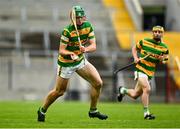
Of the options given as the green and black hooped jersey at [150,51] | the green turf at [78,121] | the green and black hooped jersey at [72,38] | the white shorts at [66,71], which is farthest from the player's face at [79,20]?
the green and black hooped jersey at [150,51]

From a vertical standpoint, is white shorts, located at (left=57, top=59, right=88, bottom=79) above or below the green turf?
above

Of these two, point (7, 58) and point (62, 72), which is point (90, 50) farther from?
point (7, 58)

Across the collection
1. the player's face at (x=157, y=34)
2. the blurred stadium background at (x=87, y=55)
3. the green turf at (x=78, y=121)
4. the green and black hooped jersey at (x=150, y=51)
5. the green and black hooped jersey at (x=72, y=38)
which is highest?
the green and black hooped jersey at (x=72, y=38)

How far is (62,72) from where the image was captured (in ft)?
59.8

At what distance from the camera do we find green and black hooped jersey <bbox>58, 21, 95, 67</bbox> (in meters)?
18.1

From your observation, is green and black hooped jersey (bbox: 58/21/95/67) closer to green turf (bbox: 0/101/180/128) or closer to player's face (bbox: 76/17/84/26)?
player's face (bbox: 76/17/84/26)

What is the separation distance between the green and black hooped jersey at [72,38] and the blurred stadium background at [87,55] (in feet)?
51.9

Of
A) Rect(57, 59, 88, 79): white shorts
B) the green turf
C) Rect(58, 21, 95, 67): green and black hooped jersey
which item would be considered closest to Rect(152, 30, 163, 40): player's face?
the green turf

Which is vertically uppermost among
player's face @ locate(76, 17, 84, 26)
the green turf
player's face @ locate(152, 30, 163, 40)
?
player's face @ locate(76, 17, 84, 26)

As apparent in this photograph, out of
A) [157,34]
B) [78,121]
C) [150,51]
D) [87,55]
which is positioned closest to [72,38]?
[78,121]

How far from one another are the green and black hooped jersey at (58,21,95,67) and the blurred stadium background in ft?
51.9

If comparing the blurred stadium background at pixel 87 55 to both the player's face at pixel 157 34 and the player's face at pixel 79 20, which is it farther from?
the player's face at pixel 79 20

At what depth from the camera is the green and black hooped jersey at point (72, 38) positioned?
1808 cm

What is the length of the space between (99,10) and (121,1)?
252 cm
